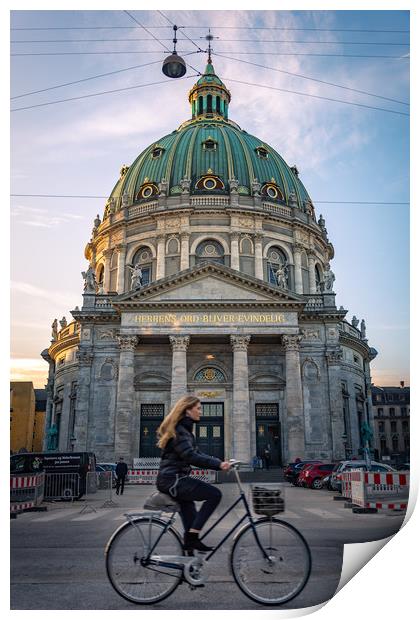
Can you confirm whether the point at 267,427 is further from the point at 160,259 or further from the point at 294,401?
the point at 160,259

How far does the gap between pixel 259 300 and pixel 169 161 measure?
22911mm

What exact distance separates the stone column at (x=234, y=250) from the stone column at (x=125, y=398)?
44.7 feet

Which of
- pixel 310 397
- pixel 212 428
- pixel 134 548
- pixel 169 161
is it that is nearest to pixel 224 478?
pixel 212 428

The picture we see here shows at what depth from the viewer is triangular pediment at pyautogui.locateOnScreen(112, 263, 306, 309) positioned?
128 feet

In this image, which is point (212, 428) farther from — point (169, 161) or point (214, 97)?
point (214, 97)

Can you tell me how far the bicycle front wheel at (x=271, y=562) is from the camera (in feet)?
18.6

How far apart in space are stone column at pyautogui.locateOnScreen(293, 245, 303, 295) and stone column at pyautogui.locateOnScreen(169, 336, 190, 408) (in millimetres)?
16041

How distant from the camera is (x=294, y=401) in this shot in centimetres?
3772

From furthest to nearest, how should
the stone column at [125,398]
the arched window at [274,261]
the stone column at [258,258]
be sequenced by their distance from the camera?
the arched window at [274,261]
the stone column at [258,258]
the stone column at [125,398]

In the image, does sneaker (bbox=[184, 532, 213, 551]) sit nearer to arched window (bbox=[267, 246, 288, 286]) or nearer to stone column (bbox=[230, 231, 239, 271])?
stone column (bbox=[230, 231, 239, 271])

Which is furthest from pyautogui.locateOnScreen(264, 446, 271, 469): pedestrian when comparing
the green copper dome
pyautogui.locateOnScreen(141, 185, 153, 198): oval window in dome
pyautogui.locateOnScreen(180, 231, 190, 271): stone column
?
pyautogui.locateOnScreen(141, 185, 153, 198): oval window in dome

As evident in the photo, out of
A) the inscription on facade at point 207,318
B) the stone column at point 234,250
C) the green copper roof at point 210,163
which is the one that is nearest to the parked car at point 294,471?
the inscription on facade at point 207,318

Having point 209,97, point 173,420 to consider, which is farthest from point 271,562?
point 209,97

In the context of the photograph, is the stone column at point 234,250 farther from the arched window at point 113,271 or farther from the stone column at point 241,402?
the stone column at point 241,402
